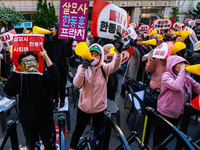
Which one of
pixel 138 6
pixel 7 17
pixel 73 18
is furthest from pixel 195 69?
pixel 138 6

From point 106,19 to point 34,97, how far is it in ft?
5.37

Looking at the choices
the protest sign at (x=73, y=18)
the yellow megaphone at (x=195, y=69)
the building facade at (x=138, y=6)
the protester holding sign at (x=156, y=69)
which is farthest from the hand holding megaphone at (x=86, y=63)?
the building facade at (x=138, y=6)

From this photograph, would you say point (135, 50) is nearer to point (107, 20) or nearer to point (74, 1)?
point (107, 20)

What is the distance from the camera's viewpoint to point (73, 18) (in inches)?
Answer: 94.2

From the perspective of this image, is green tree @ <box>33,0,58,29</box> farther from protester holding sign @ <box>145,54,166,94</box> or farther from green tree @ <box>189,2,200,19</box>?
green tree @ <box>189,2,200,19</box>

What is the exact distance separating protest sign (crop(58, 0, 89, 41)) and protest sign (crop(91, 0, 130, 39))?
176 mm

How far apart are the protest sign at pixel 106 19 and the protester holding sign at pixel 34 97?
3.37 ft

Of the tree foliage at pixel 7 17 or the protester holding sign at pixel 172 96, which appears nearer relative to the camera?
the protester holding sign at pixel 172 96

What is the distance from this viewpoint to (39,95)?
1.83 meters

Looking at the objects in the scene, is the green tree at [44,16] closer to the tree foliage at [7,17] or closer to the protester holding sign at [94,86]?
the tree foliage at [7,17]

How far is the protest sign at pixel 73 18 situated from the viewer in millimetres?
2357

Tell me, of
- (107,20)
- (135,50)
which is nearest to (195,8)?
(135,50)

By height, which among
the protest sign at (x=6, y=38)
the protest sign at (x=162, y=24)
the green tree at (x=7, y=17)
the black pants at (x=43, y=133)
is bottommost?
the black pants at (x=43, y=133)

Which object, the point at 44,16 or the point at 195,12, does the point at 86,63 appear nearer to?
the point at 44,16
